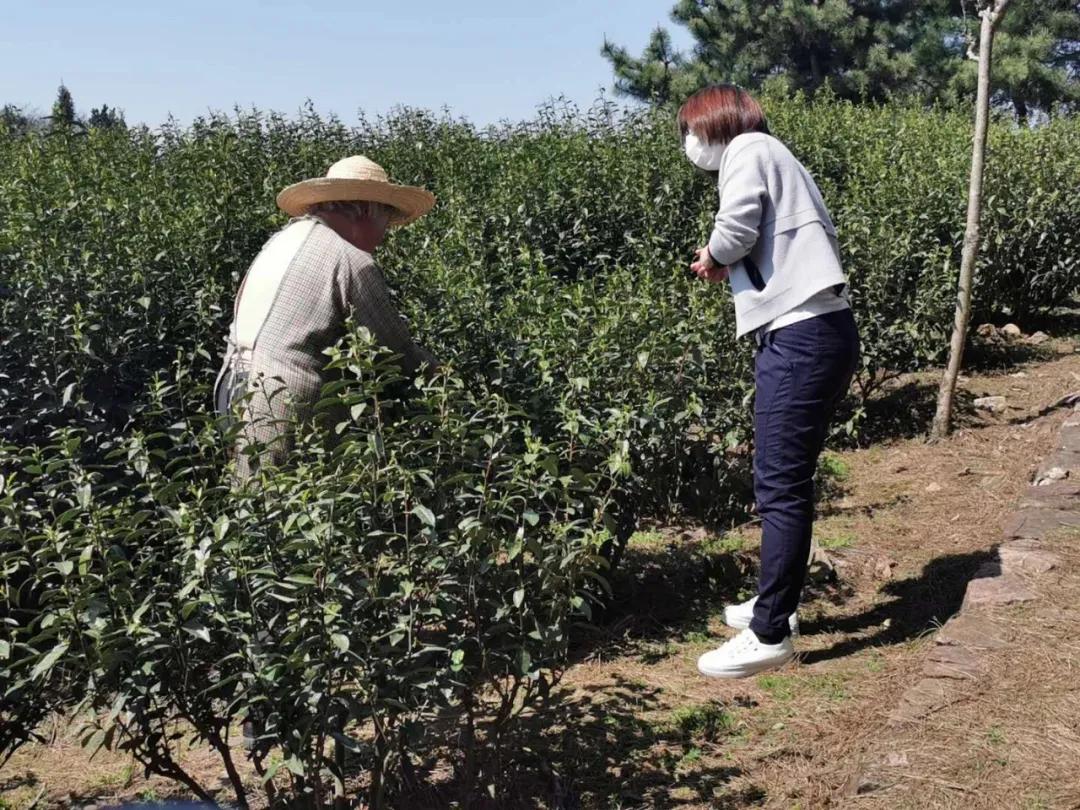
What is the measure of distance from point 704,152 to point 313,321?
54.4 inches

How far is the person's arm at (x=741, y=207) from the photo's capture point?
3.57m

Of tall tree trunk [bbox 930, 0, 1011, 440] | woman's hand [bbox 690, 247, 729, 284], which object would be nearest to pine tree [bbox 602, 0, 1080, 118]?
tall tree trunk [bbox 930, 0, 1011, 440]

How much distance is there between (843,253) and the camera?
21.7 ft

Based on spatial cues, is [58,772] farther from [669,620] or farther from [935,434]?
[935,434]

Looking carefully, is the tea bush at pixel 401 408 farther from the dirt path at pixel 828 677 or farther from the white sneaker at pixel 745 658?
the white sneaker at pixel 745 658

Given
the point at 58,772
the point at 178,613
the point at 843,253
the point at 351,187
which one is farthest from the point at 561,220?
the point at 178,613

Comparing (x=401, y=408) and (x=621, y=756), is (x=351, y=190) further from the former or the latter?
(x=621, y=756)

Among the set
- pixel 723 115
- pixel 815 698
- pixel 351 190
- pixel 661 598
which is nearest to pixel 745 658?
pixel 815 698

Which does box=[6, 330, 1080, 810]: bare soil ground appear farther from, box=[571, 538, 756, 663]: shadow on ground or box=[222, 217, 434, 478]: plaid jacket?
box=[222, 217, 434, 478]: plaid jacket

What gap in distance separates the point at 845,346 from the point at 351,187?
5.68ft

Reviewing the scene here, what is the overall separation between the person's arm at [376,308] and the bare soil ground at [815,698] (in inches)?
44.1

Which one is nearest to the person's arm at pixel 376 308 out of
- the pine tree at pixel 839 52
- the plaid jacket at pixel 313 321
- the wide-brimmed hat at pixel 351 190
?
the plaid jacket at pixel 313 321

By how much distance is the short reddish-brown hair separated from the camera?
3.72 meters

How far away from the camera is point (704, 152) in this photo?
12.4 feet
